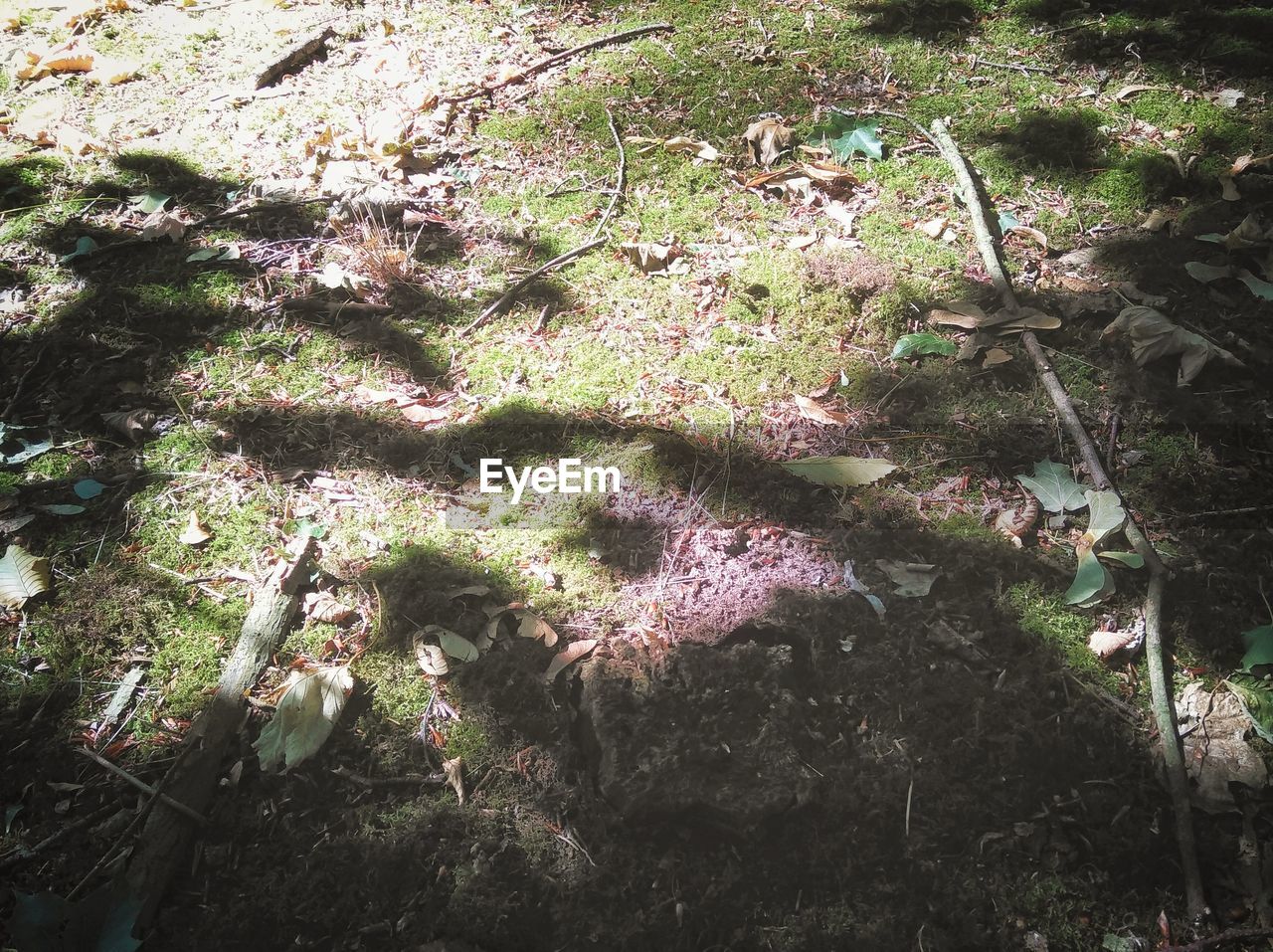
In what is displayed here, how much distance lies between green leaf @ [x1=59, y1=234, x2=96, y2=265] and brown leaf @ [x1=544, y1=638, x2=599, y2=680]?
271cm

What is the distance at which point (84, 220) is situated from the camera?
133 inches

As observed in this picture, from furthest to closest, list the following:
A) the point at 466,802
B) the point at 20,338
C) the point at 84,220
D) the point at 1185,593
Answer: the point at 84,220
the point at 20,338
the point at 1185,593
the point at 466,802

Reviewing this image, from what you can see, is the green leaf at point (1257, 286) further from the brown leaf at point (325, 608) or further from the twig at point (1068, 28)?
the brown leaf at point (325, 608)

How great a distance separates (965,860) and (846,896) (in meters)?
0.27

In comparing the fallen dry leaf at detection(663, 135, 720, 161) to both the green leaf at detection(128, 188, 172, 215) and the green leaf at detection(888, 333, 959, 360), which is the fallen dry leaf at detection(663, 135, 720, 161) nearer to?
the green leaf at detection(888, 333, 959, 360)

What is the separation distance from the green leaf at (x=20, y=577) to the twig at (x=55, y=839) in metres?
0.73

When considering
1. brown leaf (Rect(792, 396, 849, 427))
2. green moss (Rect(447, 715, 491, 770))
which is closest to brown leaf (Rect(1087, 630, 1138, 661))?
brown leaf (Rect(792, 396, 849, 427))

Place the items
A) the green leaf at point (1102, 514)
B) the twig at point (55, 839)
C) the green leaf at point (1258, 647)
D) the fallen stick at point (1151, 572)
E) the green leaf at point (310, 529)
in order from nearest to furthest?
the fallen stick at point (1151, 572), the twig at point (55, 839), the green leaf at point (1258, 647), the green leaf at point (1102, 514), the green leaf at point (310, 529)

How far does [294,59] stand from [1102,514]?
170 inches

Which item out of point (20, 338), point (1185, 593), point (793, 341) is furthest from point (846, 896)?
point (20, 338)

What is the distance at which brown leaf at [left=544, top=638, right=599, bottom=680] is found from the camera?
2.00 metres

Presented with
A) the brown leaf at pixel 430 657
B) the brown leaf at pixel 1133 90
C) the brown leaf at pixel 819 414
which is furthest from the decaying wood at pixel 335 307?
the brown leaf at pixel 1133 90

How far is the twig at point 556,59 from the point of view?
12.6ft

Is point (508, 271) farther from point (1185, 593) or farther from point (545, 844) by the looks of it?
point (1185, 593)
